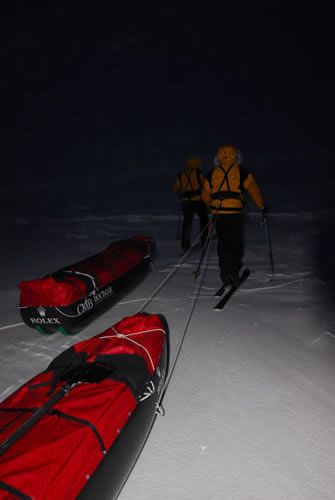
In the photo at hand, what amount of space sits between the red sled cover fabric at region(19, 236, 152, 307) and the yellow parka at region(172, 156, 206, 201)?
1.66 m

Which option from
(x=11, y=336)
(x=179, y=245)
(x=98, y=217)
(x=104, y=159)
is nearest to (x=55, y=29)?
(x=104, y=159)

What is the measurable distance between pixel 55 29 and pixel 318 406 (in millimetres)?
74138

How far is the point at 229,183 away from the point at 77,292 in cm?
238

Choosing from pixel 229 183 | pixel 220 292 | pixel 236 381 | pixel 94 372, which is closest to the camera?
pixel 94 372

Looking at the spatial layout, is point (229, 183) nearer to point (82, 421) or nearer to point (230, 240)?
point (230, 240)

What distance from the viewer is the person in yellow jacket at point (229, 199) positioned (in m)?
4.25

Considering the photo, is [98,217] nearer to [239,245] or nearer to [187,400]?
[239,245]

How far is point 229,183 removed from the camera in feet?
14.0

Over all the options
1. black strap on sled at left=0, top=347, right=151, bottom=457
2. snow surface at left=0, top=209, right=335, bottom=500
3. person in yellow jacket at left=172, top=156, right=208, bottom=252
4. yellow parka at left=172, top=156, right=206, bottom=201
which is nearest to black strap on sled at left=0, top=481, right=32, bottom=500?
black strap on sled at left=0, top=347, right=151, bottom=457

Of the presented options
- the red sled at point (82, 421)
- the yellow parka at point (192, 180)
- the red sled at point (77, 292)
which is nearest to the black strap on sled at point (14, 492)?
the red sled at point (82, 421)

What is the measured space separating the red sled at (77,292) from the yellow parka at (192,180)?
2491mm

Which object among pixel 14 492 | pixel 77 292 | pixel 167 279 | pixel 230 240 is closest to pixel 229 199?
pixel 230 240

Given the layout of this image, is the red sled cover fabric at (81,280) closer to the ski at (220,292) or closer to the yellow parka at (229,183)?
the ski at (220,292)

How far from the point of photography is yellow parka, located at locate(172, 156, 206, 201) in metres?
6.39
